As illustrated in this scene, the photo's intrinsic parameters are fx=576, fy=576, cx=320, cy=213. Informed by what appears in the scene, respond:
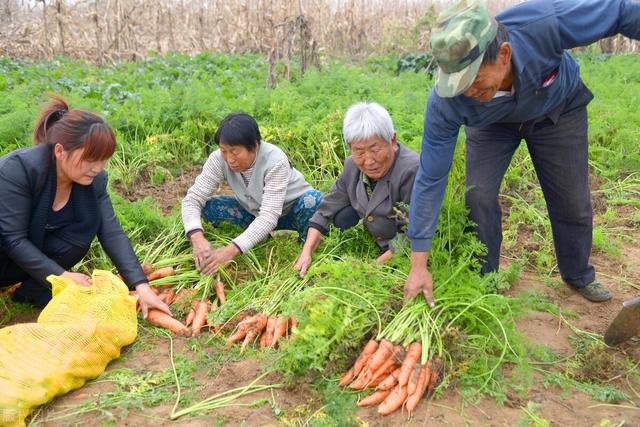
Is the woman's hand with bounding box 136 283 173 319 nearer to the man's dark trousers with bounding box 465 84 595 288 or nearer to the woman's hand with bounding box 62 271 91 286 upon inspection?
the woman's hand with bounding box 62 271 91 286

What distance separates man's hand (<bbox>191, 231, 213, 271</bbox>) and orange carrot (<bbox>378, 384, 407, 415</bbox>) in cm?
170

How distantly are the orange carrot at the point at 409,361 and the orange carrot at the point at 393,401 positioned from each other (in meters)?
0.03

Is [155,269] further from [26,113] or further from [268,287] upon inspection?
[26,113]

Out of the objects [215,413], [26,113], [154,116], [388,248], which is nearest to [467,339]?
[388,248]

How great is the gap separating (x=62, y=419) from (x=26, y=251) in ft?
3.42

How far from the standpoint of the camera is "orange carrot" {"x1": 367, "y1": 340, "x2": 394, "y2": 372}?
2.75 metres

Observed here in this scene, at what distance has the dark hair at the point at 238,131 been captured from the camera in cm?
373

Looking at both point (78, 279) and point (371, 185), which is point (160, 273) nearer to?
point (78, 279)

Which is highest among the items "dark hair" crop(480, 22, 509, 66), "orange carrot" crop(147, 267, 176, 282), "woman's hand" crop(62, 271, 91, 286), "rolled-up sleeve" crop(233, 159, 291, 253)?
"dark hair" crop(480, 22, 509, 66)

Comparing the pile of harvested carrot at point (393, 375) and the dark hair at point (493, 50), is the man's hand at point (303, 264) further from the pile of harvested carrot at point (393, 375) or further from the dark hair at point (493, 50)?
the dark hair at point (493, 50)

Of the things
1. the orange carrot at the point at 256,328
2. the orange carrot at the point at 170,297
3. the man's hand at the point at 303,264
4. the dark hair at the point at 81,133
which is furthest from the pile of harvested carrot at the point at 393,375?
the dark hair at the point at 81,133

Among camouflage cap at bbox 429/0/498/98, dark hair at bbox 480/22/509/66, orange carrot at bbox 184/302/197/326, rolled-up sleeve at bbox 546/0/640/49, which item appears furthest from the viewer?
orange carrot at bbox 184/302/197/326

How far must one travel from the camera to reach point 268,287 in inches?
146

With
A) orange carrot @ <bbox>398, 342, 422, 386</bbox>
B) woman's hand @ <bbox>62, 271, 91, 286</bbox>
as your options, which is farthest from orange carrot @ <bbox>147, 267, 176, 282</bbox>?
orange carrot @ <bbox>398, 342, 422, 386</bbox>
